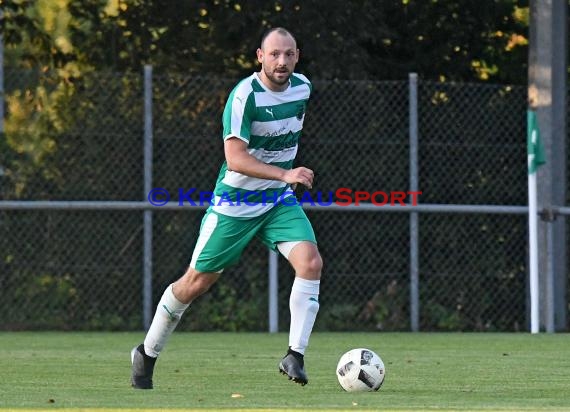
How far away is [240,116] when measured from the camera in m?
8.09

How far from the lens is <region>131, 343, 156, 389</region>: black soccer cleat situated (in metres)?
8.08

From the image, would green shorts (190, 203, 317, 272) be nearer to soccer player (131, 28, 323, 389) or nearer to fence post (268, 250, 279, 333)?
soccer player (131, 28, 323, 389)

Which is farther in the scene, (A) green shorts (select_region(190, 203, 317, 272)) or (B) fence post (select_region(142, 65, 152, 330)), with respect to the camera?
(B) fence post (select_region(142, 65, 152, 330))

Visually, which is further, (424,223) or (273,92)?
(424,223)

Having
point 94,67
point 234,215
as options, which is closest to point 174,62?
point 94,67

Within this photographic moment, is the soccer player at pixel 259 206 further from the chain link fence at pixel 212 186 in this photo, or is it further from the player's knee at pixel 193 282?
the chain link fence at pixel 212 186

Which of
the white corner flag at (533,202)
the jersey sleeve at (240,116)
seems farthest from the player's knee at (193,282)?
the white corner flag at (533,202)

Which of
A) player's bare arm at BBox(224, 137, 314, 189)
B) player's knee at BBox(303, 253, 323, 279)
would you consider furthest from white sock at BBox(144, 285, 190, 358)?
player's bare arm at BBox(224, 137, 314, 189)

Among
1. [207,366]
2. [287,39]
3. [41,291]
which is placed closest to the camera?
[287,39]

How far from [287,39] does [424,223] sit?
6481mm

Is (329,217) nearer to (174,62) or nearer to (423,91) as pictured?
(423,91)

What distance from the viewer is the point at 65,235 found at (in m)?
13.8

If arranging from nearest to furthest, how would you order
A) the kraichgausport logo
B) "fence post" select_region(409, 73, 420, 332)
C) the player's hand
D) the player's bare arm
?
the player's hand, the player's bare arm, the kraichgausport logo, "fence post" select_region(409, 73, 420, 332)

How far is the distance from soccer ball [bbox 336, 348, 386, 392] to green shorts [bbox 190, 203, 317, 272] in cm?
74
